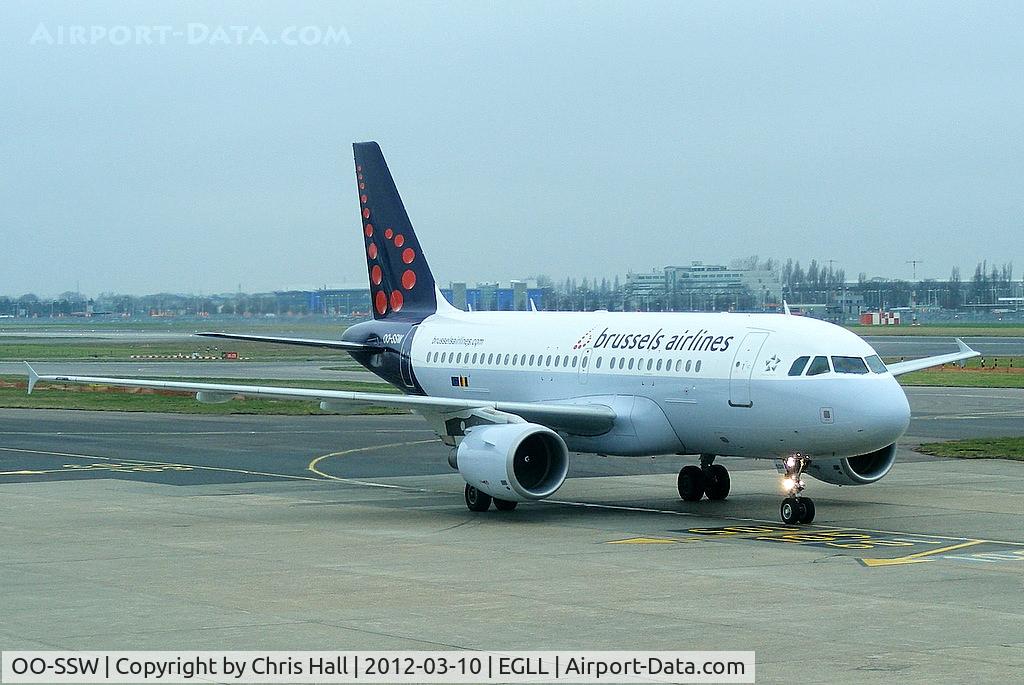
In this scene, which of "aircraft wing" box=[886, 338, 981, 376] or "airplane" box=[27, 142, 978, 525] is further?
"aircraft wing" box=[886, 338, 981, 376]

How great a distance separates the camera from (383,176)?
132 ft

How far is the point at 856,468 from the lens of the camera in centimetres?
3038

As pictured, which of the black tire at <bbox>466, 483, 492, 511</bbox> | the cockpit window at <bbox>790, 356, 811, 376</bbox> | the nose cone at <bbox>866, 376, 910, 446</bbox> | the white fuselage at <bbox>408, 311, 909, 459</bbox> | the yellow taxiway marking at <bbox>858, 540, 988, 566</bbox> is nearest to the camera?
the yellow taxiway marking at <bbox>858, 540, 988, 566</bbox>

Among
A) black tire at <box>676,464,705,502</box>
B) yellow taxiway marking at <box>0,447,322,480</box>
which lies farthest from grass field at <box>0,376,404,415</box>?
black tire at <box>676,464,705,502</box>

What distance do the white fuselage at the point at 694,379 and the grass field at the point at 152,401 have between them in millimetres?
23639

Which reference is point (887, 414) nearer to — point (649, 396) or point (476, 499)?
point (649, 396)

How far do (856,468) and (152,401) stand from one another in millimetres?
42351

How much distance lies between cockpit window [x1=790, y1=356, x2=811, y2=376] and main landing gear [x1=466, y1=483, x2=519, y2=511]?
6059mm

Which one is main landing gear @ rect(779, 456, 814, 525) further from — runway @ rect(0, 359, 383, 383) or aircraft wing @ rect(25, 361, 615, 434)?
runway @ rect(0, 359, 383, 383)

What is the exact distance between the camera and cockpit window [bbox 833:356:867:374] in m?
27.7

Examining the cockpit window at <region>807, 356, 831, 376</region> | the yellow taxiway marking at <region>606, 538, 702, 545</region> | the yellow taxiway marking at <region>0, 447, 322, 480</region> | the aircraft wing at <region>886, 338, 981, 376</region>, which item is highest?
the cockpit window at <region>807, 356, 831, 376</region>

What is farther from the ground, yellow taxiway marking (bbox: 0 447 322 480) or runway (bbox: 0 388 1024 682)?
runway (bbox: 0 388 1024 682)

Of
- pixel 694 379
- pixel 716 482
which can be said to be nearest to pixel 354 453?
pixel 716 482

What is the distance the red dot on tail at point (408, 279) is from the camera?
3926 centimetres
